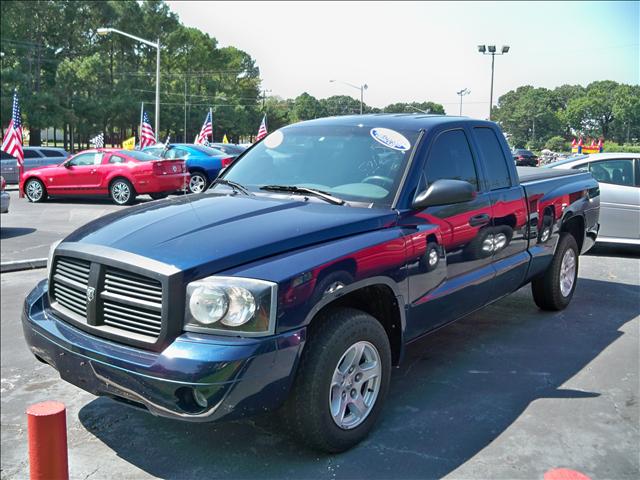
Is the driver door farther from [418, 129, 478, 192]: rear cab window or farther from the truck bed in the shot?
[418, 129, 478, 192]: rear cab window

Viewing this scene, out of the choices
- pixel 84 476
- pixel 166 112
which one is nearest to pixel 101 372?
pixel 84 476

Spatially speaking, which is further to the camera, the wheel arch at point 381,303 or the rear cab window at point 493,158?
the rear cab window at point 493,158

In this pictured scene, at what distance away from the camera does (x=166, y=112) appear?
62125 millimetres

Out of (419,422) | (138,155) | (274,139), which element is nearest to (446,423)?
(419,422)

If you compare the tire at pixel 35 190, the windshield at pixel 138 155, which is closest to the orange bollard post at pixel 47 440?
the windshield at pixel 138 155

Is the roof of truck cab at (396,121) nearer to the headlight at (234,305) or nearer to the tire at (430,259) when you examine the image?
the tire at (430,259)

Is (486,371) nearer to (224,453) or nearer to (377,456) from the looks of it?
(377,456)

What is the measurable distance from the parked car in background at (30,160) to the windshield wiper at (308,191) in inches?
816

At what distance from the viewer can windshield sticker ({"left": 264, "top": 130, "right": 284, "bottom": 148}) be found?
15.4ft

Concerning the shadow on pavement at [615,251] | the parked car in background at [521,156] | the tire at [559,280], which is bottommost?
the shadow on pavement at [615,251]

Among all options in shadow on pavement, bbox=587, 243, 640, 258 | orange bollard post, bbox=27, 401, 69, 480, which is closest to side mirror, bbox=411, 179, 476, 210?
orange bollard post, bbox=27, 401, 69, 480

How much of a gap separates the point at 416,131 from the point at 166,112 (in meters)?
61.1

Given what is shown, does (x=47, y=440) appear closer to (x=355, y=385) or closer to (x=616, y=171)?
(x=355, y=385)

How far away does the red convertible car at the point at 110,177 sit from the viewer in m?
15.8
